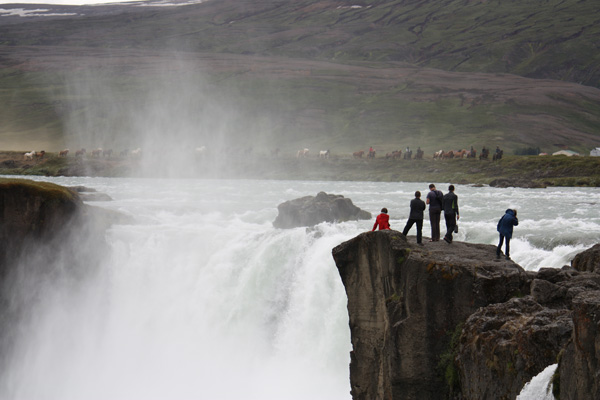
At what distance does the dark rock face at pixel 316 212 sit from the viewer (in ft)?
131

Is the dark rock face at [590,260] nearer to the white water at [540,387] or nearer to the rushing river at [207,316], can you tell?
the rushing river at [207,316]

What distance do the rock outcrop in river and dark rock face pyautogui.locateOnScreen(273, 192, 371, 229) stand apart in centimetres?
1872

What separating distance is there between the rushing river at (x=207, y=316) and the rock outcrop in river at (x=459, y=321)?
21.4 ft

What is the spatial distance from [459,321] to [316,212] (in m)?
24.0

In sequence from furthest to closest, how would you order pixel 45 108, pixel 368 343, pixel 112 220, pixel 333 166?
pixel 45 108, pixel 333 166, pixel 112 220, pixel 368 343

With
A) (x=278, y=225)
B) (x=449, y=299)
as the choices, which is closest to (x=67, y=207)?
(x=278, y=225)

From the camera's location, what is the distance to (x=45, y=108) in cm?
18688

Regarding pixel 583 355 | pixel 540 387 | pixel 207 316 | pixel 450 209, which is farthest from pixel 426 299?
pixel 207 316

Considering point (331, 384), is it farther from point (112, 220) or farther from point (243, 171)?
point (243, 171)

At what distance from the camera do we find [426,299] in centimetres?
1669

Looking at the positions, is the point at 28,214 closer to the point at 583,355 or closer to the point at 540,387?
the point at 540,387

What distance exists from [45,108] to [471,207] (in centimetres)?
16351

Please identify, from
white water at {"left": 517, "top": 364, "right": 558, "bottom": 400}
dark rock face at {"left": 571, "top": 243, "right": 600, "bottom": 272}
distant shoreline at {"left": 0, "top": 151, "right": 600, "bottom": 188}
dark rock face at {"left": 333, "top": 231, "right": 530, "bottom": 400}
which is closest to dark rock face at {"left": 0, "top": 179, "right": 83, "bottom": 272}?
dark rock face at {"left": 333, "top": 231, "right": 530, "bottom": 400}

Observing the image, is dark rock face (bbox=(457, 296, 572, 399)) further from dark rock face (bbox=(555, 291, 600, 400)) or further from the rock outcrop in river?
dark rock face (bbox=(555, 291, 600, 400))
